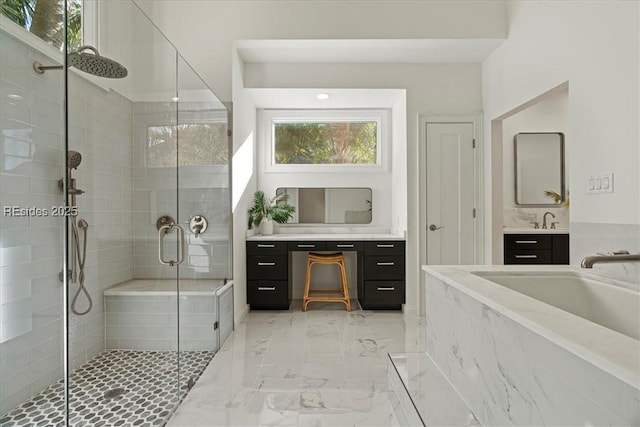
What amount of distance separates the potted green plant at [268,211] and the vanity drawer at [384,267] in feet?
3.85

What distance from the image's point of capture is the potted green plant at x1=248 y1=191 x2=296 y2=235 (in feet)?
13.5

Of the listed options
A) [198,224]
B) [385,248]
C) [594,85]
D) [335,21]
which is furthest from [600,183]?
[198,224]

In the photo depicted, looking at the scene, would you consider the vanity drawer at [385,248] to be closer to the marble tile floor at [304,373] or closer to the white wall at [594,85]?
the marble tile floor at [304,373]

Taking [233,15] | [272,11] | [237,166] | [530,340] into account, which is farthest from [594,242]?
[233,15]

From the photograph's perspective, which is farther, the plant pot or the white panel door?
the plant pot

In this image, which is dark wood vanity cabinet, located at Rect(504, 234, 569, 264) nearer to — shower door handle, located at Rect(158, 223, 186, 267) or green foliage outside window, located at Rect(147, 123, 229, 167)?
green foliage outside window, located at Rect(147, 123, 229, 167)

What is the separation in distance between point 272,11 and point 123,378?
304cm

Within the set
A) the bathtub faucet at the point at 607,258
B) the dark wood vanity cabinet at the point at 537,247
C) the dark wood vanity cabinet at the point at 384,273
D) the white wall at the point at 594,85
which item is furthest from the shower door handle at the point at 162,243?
the dark wood vanity cabinet at the point at 537,247

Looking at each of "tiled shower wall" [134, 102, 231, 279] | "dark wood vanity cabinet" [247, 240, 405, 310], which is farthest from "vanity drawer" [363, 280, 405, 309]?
"tiled shower wall" [134, 102, 231, 279]

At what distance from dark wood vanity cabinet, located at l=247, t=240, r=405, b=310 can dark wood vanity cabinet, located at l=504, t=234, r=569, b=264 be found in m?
1.12

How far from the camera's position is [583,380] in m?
0.76

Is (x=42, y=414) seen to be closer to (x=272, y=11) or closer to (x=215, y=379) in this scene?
(x=215, y=379)

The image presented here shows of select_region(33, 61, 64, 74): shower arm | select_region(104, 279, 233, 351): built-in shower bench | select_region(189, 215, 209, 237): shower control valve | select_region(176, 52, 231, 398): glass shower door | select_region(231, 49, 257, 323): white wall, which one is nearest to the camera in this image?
select_region(33, 61, 64, 74): shower arm

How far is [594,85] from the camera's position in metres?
2.07
